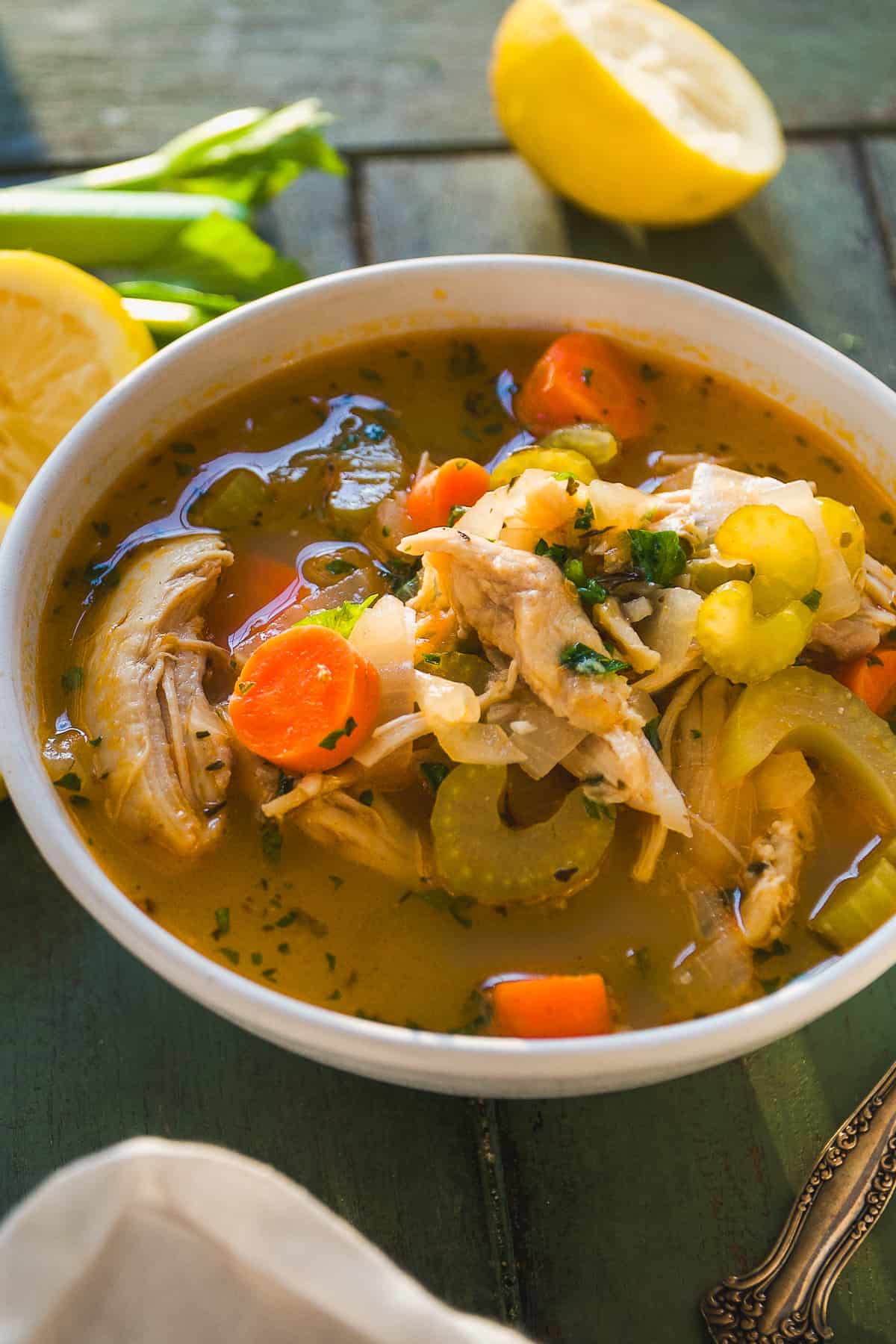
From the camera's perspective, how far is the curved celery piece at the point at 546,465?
8.30 feet

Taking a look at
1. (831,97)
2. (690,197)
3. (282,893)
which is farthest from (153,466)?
(831,97)

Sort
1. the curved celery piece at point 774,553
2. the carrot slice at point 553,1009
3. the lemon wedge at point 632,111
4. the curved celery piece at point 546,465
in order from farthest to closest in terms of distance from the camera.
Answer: the lemon wedge at point 632,111 → the curved celery piece at point 546,465 → the curved celery piece at point 774,553 → the carrot slice at point 553,1009

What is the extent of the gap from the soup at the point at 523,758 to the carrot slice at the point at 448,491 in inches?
5.0

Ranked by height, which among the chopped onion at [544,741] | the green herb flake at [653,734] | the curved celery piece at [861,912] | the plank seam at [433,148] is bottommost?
the curved celery piece at [861,912]

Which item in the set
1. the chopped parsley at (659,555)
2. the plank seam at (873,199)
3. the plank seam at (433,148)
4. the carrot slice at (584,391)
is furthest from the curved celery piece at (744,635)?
the plank seam at (433,148)

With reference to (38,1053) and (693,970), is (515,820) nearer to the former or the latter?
(693,970)

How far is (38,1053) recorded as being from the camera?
2.42 m

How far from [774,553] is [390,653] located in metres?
0.69

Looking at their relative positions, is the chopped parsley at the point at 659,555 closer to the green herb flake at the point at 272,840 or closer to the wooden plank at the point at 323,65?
the green herb flake at the point at 272,840

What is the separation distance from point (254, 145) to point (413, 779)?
2026 mm

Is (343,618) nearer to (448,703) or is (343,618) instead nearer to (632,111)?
(448,703)

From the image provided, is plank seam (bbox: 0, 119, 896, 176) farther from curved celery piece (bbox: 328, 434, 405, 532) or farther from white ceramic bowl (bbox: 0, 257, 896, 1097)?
curved celery piece (bbox: 328, 434, 405, 532)

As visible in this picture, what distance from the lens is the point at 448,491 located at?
2.57m

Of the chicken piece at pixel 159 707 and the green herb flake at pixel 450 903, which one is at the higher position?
the chicken piece at pixel 159 707
